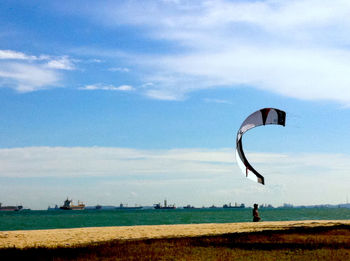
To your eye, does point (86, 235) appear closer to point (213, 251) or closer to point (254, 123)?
point (254, 123)

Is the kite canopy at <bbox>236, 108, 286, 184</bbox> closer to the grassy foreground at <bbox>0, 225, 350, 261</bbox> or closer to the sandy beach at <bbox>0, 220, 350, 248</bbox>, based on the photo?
the grassy foreground at <bbox>0, 225, 350, 261</bbox>

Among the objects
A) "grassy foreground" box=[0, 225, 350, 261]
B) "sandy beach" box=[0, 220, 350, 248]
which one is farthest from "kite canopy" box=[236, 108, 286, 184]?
"sandy beach" box=[0, 220, 350, 248]

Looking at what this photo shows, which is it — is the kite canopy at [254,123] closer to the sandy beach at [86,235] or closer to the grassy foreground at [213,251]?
the grassy foreground at [213,251]

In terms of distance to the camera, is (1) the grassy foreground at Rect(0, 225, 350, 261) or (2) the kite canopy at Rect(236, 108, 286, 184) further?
(2) the kite canopy at Rect(236, 108, 286, 184)

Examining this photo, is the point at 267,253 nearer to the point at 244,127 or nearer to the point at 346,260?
the point at 346,260

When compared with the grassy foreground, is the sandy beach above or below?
below

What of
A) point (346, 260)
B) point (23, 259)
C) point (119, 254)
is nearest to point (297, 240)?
point (346, 260)

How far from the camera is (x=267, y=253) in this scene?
15586mm

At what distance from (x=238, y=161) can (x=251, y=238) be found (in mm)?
3657

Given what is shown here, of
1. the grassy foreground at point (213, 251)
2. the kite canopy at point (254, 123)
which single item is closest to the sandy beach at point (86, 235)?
the grassy foreground at point (213, 251)

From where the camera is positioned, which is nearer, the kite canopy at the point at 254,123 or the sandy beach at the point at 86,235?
the kite canopy at the point at 254,123

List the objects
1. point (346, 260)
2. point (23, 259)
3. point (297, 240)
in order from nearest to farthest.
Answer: point (346, 260) < point (23, 259) < point (297, 240)

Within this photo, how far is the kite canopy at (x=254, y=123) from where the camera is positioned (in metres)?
21.2

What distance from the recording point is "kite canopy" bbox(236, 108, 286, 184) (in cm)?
2122
